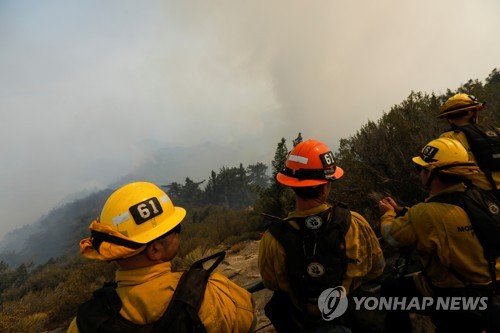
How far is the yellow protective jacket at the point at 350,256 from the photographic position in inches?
93.0

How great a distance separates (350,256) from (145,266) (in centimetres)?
165

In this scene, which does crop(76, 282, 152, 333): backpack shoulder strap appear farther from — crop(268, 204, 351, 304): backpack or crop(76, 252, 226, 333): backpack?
crop(268, 204, 351, 304): backpack

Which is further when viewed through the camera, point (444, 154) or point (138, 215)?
point (444, 154)

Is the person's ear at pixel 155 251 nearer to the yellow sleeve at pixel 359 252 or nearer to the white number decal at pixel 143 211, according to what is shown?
the white number decal at pixel 143 211

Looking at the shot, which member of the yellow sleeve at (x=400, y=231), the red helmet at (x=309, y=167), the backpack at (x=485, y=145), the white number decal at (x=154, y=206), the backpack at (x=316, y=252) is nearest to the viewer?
the white number decal at (x=154, y=206)

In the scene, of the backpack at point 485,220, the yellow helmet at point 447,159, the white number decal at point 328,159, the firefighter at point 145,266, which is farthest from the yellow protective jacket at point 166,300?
the yellow helmet at point 447,159

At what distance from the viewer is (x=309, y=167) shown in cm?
254

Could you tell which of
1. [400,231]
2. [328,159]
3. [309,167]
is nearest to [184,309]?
[309,167]

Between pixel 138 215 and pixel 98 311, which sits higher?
pixel 138 215

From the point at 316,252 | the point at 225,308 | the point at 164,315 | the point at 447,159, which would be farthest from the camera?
the point at 447,159

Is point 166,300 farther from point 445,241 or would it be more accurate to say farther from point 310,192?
point 445,241

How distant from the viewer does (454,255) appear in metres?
2.40

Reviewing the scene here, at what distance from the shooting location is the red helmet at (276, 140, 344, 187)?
249 centimetres

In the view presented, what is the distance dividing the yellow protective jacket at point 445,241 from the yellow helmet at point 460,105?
185 cm
